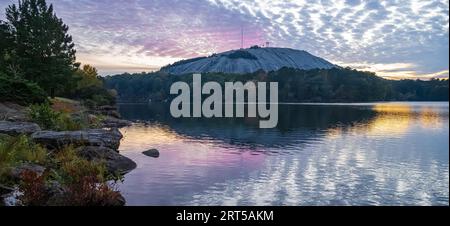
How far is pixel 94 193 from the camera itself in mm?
14141

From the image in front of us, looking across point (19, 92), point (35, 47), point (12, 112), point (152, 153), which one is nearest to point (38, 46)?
point (35, 47)

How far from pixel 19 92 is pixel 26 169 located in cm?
2754

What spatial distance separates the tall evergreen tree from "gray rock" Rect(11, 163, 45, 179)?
122 feet

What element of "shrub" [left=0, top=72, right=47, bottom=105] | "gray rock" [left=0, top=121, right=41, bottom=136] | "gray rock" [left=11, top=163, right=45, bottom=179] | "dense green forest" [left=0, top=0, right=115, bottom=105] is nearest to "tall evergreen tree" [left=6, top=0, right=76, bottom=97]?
"dense green forest" [left=0, top=0, right=115, bottom=105]

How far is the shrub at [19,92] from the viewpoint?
131 ft

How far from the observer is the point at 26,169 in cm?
1681

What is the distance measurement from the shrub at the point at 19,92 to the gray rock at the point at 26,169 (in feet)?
79.8

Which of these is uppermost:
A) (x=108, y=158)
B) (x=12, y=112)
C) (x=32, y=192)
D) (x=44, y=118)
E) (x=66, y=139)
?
(x=12, y=112)

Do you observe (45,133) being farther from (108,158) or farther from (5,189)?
(5,189)

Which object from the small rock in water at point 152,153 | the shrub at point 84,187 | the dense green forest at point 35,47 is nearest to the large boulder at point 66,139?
the small rock in water at point 152,153

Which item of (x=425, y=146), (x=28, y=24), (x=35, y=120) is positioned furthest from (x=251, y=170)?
(x=28, y=24)

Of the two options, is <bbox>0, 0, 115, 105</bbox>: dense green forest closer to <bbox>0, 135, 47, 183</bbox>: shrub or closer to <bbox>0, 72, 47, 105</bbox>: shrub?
<bbox>0, 72, 47, 105</bbox>: shrub

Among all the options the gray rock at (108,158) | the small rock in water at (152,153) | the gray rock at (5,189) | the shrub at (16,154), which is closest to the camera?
the gray rock at (5,189)

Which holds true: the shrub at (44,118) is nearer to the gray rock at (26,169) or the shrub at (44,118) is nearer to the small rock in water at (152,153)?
the small rock in water at (152,153)
